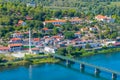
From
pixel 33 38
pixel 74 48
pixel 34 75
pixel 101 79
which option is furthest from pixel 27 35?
pixel 101 79

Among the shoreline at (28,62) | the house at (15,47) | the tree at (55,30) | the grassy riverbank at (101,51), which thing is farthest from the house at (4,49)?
the tree at (55,30)

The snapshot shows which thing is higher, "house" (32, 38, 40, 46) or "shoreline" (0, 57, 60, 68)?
"house" (32, 38, 40, 46)

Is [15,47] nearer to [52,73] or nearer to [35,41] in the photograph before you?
[35,41]

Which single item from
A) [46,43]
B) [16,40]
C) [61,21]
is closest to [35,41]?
[46,43]

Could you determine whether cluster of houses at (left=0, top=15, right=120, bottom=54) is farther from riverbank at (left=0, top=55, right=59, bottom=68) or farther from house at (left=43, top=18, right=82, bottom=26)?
house at (left=43, top=18, right=82, bottom=26)

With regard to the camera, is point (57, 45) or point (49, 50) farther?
point (57, 45)

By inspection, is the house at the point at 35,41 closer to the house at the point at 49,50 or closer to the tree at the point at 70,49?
the house at the point at 49,50

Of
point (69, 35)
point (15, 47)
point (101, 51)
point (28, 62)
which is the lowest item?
point (28, 62)

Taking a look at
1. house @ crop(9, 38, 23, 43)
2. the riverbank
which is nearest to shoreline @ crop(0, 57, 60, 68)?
the riverbank

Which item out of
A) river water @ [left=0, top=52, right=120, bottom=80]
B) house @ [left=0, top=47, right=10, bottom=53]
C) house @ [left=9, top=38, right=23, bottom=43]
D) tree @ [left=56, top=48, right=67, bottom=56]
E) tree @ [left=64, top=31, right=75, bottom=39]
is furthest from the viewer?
tree @ [left=64, top=31, right=75, bottom=39]

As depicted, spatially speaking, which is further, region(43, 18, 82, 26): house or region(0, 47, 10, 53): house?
region(43, 18, 82, 26): house

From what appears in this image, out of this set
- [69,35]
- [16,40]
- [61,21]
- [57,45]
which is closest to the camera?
[57,45]
